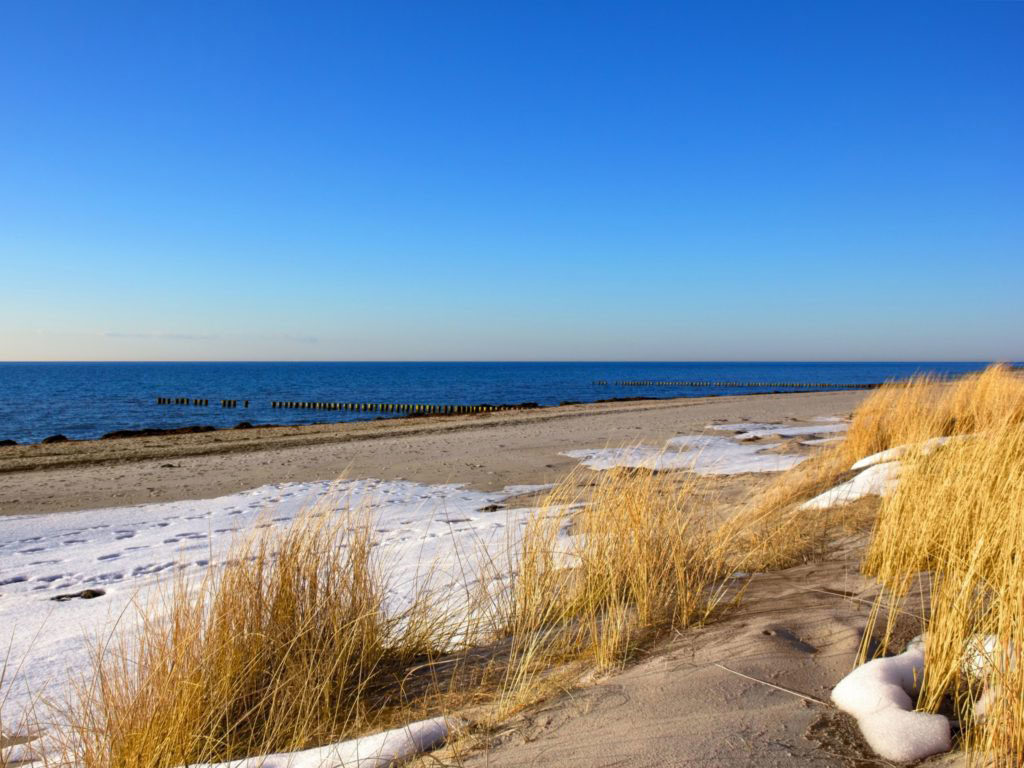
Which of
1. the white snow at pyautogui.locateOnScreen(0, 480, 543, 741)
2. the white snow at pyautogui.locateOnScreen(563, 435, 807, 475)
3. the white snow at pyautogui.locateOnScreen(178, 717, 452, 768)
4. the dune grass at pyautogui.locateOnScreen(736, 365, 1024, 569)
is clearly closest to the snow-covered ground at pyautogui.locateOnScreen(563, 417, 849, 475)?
the white snow at pyautogui.locateOnScreen(563, 435, 807, 475)

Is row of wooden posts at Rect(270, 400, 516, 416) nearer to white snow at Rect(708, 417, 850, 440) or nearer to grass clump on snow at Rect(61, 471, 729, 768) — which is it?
white snow at Rect(708, 417, 850, 440)

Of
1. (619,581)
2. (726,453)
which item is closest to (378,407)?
(726,453)

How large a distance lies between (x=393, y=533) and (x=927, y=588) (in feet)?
13.5

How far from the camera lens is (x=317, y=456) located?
1245 cm

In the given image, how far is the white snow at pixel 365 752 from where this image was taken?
2.09 meters

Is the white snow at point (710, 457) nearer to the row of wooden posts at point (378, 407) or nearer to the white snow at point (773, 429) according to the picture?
the white snow at point (773, 429)

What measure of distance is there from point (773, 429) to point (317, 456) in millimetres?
9069

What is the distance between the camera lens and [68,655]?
3623mm

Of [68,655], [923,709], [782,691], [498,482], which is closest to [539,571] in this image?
[782,691]

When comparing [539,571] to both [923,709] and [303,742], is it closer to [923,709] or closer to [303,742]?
[303,742]

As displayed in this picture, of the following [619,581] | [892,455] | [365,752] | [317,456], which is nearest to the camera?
[365,752]

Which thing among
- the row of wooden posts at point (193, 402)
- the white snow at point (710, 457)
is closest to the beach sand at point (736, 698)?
the white snow at point (710, 457)

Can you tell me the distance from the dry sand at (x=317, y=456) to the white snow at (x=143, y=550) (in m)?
0.78

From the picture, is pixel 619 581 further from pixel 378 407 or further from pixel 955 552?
pixel 378 407
